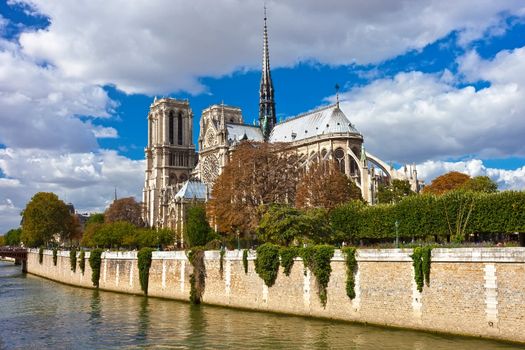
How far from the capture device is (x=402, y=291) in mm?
24359

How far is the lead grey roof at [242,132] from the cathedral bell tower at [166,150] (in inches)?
653

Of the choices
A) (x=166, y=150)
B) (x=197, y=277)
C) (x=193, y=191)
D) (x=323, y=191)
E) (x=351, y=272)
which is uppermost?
(x=166, y=150)

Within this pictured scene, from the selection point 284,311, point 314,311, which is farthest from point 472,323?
point 284,311

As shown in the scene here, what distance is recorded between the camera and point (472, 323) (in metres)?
21.9

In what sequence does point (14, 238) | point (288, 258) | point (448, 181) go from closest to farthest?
point (288, 258) → point (448, 181) → point (14, 238)

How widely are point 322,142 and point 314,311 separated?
4919 cm

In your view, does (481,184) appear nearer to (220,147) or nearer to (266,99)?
(220,147)

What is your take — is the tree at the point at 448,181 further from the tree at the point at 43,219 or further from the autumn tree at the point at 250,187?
the tree at the point at 43,219

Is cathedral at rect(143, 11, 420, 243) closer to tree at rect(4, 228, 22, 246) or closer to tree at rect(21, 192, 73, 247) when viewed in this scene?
tree at rect(21, 192, 73, 247)

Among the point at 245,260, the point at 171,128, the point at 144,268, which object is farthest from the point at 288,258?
the point at 171,128

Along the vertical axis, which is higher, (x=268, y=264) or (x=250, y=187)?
Result: (x=250, y=187)

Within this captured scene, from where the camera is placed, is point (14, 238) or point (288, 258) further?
point (14, 238)

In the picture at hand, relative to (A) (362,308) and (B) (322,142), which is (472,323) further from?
(B) (322,142)

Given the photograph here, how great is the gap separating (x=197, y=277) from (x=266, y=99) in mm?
65543
